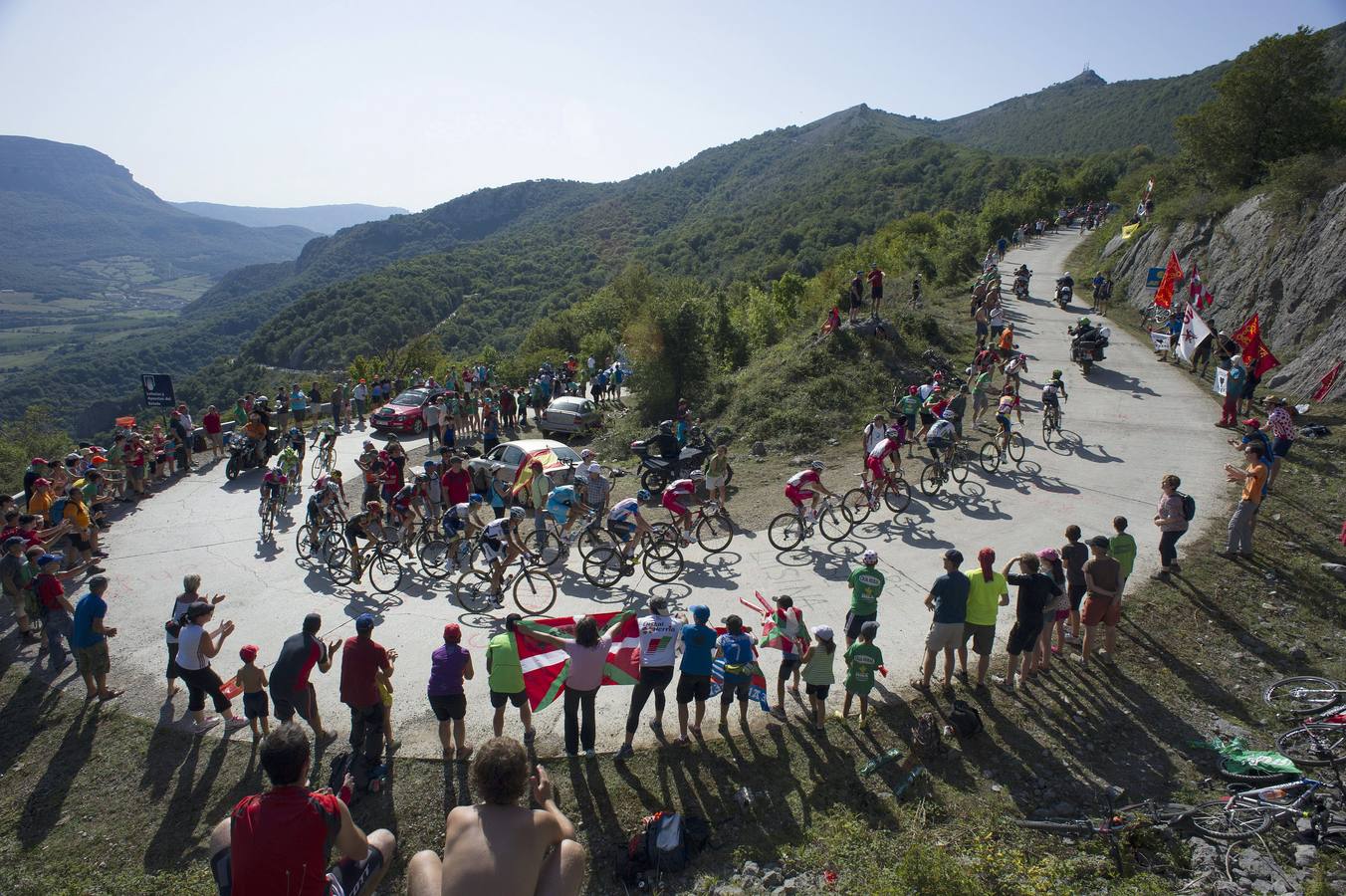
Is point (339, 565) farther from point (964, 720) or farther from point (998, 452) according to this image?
point (998, 452)

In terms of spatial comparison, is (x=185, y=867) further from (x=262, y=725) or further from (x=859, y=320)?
(x=859, y=320)

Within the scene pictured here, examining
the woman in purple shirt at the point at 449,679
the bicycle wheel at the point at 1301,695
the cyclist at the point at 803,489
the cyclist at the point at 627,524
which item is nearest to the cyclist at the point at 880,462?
the cyclist at the point at 803,489

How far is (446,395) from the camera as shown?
76.3 feet

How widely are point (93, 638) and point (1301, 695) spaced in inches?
576

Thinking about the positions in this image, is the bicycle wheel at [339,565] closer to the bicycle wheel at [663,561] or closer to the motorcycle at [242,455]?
the bicycle wheel at [663,561]

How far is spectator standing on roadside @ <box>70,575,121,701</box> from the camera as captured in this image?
8672 mm

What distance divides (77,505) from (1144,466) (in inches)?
866

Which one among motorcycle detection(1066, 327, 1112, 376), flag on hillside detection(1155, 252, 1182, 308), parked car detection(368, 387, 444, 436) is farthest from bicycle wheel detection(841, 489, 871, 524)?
flag on hillside detection(1155, 252, 1182, 308)

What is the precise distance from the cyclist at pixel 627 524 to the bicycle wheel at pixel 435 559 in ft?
9.86

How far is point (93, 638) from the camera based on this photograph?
8.77m

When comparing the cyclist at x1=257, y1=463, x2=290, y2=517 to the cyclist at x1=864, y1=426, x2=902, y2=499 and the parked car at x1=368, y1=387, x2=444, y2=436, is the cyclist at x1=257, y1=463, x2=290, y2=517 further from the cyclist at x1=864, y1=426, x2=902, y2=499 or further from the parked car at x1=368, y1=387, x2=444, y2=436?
the cyclist at x1=864, y1=426, x2=902, y2=499

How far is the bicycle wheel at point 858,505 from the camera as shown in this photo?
13.7 m

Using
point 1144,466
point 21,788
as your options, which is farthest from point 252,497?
point 1144,466

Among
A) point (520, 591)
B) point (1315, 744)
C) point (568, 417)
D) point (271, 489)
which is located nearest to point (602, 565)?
point (520, 591)
